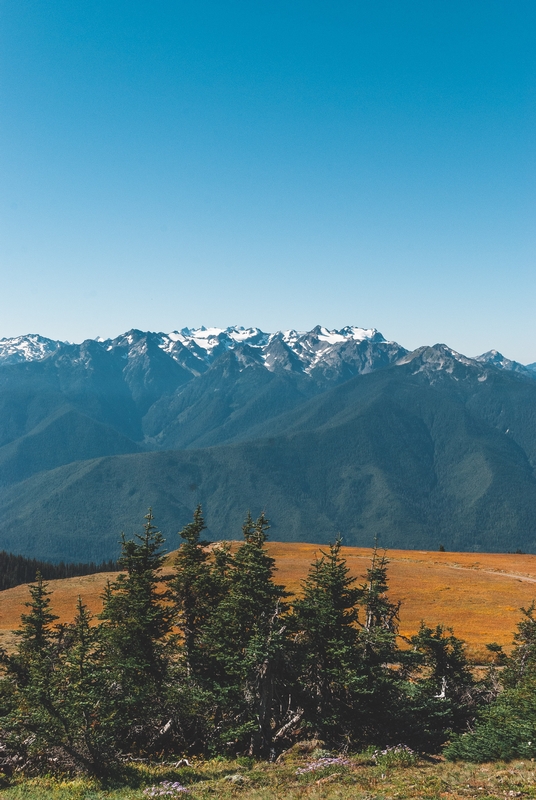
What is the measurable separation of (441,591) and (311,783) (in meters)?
72.1

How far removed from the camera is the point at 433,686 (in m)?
30.5

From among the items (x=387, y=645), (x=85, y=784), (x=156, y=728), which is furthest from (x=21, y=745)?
(x=387, y=645)

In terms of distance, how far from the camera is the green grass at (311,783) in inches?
733

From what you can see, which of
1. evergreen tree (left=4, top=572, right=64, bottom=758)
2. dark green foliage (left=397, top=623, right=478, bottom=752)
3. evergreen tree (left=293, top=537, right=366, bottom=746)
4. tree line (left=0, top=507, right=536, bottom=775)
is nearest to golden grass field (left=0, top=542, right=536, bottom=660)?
dark green foliage (left=397, top=623, right=478, bottom=752)

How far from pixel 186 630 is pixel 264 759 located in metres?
9.56

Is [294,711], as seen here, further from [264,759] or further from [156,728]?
[156,728]


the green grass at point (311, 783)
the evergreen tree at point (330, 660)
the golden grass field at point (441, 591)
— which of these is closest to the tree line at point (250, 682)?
the evergreen tree at point (330, 660)

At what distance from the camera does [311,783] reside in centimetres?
2116

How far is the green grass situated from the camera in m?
18.6

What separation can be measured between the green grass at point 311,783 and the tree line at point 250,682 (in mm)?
1451

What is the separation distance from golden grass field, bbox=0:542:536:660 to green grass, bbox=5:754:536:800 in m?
25.3

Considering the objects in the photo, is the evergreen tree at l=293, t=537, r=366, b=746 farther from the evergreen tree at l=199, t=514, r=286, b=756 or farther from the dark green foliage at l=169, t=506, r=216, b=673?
the dark green foliage at l=169, t=506, r=216, b=673

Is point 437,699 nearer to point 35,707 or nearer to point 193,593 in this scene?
point 193,593

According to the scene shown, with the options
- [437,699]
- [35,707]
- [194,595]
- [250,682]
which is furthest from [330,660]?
[35,707]
